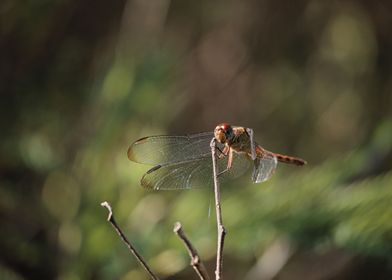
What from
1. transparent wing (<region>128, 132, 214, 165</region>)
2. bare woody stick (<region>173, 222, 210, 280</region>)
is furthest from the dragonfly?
bare woody stick (<region>173, 222, 210, 280</region>)

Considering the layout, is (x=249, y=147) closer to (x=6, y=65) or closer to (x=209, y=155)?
(x=209, y=155)

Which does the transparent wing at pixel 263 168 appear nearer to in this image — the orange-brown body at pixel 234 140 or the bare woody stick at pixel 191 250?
the orange-brown body at pixel 234 140

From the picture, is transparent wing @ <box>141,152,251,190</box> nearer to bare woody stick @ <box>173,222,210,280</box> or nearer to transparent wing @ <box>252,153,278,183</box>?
transparent wing @ <box>252,153,278,183</box>

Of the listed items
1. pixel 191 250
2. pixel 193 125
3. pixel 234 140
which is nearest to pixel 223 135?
pixel 234 140

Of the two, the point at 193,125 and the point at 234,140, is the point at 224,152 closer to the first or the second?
the point at 234,140

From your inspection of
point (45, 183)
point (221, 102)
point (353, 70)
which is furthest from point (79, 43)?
point (353, 70)
